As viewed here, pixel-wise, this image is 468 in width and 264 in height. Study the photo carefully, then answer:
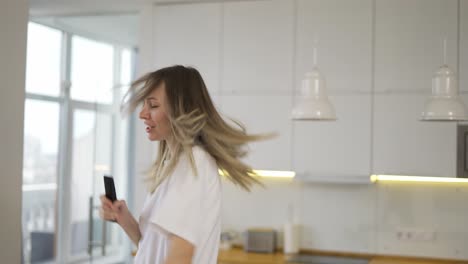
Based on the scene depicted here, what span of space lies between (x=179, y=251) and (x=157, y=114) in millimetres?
411

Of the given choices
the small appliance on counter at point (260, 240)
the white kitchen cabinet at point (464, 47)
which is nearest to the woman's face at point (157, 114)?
the small appliance on counter at point (260, 240)

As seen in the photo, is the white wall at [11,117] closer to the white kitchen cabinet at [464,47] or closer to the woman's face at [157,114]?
the woman's face at [157,114]

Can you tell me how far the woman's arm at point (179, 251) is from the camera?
179 centimetres

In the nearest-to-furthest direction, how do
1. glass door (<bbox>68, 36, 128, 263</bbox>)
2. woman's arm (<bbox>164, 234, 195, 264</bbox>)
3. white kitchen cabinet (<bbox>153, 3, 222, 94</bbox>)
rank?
woman's arm (<bbox>164, 234, 195, 264</bbox>), white kitchen cabinet (<bbox>153, 3, 222, 94</bbox>), glass door (<bbox>68, 36, 128, 263</bbox>)

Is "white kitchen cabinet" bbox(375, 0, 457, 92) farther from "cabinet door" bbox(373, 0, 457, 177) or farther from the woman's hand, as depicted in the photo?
the woman's hand

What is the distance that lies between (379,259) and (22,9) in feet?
10.3

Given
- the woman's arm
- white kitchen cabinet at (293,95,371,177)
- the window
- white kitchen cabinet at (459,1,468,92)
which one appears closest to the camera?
the woman's arm

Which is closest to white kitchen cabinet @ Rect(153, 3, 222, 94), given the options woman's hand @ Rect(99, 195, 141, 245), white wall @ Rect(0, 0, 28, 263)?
white wall @ Rect(0, 0, 28, 263)

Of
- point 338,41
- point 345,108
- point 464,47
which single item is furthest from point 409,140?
point 338,41

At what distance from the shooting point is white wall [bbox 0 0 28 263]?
2176 mm

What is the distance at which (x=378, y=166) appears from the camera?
4.59m

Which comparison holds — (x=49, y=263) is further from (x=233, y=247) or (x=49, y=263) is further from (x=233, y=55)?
(x=233, y=55)

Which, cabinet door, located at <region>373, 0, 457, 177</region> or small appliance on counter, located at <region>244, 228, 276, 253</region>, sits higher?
cabinet door, located at <region>373, 0, 457, 177</region>

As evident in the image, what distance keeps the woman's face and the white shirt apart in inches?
4.2
